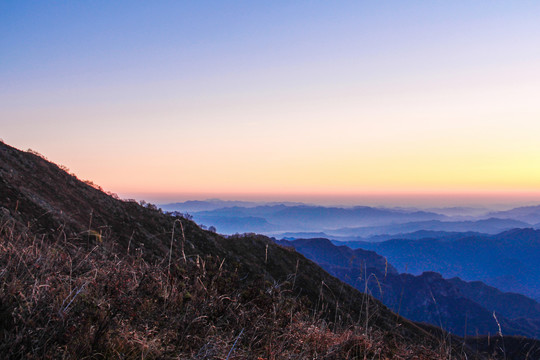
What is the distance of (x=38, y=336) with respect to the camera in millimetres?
2188

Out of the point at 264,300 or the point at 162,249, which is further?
the point at 162,249

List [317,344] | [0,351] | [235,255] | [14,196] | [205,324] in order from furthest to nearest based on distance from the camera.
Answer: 1. [235,255]
2. [14,196]
3. [317,344]
4. [205,324]
5. [0,351]

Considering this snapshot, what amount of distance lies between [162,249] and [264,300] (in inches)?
675

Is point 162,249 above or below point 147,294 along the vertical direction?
below

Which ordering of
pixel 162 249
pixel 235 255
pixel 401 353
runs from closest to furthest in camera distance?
pixel 401 353, pixel 162 249, pixel 235 255

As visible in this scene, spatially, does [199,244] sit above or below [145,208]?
below

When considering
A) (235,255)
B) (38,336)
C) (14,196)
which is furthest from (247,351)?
(235,255)

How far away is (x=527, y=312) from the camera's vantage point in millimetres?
190625

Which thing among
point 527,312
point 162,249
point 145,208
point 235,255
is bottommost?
point 527,312

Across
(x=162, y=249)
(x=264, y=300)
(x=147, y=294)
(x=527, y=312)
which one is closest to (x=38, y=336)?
(x=147, y=294)

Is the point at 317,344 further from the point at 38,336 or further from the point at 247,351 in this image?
the point at 38,336

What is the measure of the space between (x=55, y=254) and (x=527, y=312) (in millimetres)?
254209

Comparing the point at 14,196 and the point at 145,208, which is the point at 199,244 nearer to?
the point at 145,208

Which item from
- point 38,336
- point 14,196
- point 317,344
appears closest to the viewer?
point 38,336
